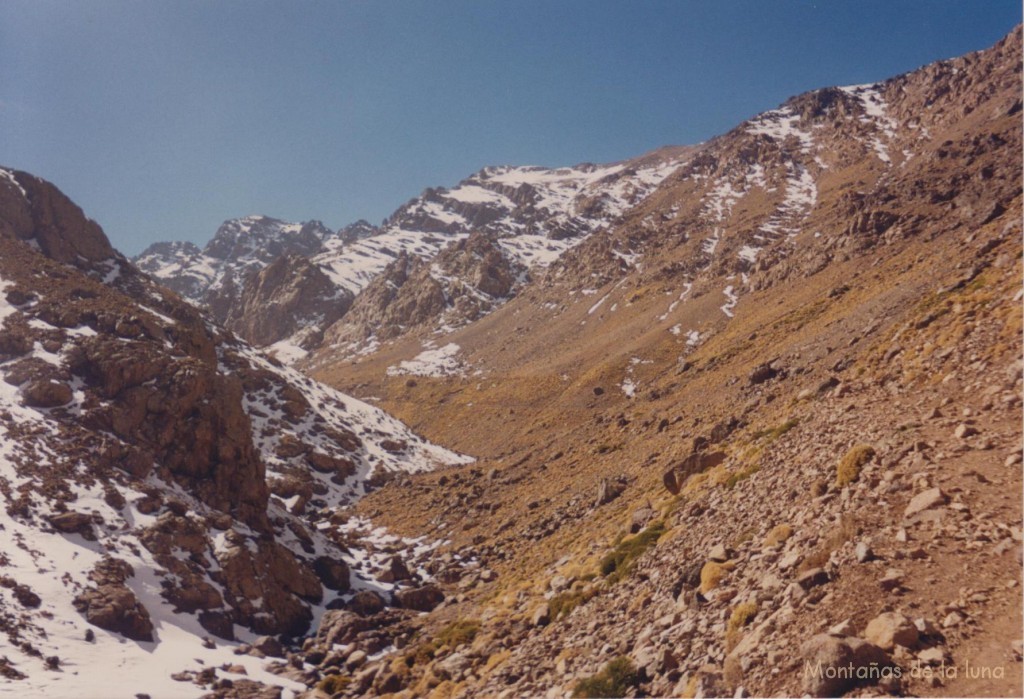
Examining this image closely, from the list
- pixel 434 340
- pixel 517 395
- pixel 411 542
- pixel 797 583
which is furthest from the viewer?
pixel 434 340

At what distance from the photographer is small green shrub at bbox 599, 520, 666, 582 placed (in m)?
17.4

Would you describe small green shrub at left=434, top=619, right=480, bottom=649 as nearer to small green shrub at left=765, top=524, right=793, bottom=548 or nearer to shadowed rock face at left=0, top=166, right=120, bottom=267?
small green shrub at left=765, top=524, right=793, bottom=548

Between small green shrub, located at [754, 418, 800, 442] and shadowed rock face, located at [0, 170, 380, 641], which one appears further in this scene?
shadowed rock face, located at [0, 170, 380, 641]

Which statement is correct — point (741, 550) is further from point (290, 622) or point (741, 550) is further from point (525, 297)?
point (525, 297)

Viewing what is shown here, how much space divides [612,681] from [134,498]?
29.9 m

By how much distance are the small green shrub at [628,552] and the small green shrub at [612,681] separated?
5678 mm

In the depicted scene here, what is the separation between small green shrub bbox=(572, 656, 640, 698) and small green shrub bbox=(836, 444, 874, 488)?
19.7 ft

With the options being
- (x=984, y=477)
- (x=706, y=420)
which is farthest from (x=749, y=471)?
(x=706, y=420)

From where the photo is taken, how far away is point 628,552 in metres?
18.3

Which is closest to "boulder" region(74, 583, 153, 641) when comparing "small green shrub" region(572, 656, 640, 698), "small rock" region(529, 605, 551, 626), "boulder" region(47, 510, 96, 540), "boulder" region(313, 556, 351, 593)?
"boulder" region(47, 510, 96, 540)

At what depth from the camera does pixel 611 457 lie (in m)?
40.1

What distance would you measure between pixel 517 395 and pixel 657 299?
35484 mm

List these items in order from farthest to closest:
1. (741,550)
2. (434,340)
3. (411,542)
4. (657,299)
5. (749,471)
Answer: (434,340)
(657,299)
(411,542)
(749,471)
(741,550)

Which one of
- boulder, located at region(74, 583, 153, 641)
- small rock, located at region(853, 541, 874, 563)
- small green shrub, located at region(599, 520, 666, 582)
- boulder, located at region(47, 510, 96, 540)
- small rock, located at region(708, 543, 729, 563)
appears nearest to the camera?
small rock, located at region(853, 541, 874, 563)
